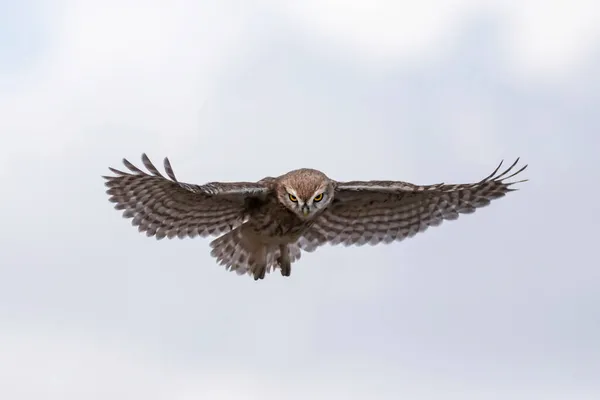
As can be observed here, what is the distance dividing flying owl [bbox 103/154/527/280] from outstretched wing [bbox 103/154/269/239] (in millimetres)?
16

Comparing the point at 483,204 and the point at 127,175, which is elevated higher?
the point at 483,204

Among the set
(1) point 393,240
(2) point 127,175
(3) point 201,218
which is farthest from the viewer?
(1) point 393,240

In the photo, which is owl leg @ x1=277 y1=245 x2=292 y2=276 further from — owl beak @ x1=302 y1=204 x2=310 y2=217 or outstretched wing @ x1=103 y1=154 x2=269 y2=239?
owl beak @ x1=302 y1=204 x2=310 y2=217

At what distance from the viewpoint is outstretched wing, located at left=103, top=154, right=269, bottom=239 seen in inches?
909

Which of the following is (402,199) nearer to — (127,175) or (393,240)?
(393,240)

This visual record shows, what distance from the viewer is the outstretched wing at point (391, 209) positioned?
83.1ft

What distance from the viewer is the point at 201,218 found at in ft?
80.8

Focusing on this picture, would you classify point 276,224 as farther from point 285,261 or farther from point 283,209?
point 285,261

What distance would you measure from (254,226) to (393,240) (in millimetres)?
2866

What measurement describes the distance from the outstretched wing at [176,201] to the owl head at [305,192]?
464mm

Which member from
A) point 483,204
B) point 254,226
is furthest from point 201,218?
point 483,204

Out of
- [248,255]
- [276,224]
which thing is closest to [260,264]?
[248,255]

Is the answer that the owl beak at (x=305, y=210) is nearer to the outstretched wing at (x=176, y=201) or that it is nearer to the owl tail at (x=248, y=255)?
the outstretched wing at (x=176, y=201)

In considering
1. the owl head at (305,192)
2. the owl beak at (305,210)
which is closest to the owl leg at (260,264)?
the owl head at (305,192)
